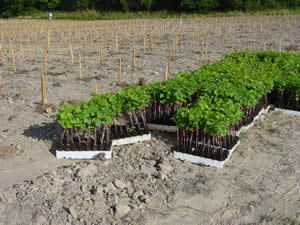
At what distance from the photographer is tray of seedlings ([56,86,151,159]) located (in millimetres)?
4973

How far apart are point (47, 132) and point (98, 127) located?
1.02 meters

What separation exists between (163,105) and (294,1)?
30357mm

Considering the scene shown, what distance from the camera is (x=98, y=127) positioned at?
17.8ft

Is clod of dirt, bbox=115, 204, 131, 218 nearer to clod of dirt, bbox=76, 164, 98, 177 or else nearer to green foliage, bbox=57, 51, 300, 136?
clod of dirt, bbox=76, 164, 98, 177

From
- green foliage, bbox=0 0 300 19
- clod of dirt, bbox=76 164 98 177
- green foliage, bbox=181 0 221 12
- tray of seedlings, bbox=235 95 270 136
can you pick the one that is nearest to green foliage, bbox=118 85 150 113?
clod of dirt, bbox=76 164 98 177

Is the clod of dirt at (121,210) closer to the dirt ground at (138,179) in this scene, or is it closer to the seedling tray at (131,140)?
the dirt ground at (138,179)

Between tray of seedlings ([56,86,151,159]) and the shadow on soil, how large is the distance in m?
0.25

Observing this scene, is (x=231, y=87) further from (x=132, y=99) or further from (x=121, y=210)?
(x=121, y=210)

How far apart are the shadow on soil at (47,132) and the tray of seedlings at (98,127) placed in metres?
0.25

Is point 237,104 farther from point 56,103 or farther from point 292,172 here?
point 56,103

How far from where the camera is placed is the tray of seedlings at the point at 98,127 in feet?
16.3

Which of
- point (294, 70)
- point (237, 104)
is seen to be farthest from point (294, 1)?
point (237, 104)

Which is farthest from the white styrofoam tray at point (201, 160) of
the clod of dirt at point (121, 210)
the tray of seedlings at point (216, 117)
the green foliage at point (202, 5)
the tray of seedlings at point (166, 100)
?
the green foliage at point (202, 5)

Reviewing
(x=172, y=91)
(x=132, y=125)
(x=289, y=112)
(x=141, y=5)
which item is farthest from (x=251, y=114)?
(x=141, y=5)
